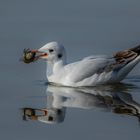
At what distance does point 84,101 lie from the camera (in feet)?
47.0

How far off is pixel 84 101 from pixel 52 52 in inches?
77.4

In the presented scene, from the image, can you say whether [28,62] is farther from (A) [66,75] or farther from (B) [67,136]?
(B) [67,136]

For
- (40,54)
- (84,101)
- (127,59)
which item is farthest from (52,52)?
(84,101)

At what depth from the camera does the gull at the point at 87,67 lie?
51.0ft

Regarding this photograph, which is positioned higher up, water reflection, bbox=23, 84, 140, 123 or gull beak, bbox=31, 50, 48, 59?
gull beak, bbox=31, 50, 48, 59

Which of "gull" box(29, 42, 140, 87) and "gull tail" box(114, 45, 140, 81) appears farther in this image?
"gull tail" box(114, 45, 140, 81)

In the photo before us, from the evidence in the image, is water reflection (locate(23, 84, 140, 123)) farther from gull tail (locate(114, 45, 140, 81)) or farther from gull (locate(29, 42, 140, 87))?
gull tail (locate(114, 45, 140, 81))

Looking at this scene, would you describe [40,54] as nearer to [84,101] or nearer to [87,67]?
[87,67]

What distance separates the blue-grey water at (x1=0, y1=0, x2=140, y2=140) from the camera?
42.5ft

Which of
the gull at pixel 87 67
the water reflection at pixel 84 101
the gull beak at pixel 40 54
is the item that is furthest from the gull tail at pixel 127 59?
the gull beak at pixel 40 54

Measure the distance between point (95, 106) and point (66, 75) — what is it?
1.89 m

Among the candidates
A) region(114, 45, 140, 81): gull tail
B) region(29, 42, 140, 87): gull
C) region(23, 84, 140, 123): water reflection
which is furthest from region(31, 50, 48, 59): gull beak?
region(114, 45, 140, 81): gull tail

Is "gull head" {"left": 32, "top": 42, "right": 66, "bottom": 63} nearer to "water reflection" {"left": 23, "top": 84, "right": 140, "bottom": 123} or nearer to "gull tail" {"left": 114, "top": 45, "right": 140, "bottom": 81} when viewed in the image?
"water reflection" {"left": 23, "top": 84, "right": 140, "bottom": 123}

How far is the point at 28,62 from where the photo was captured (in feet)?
53.5
